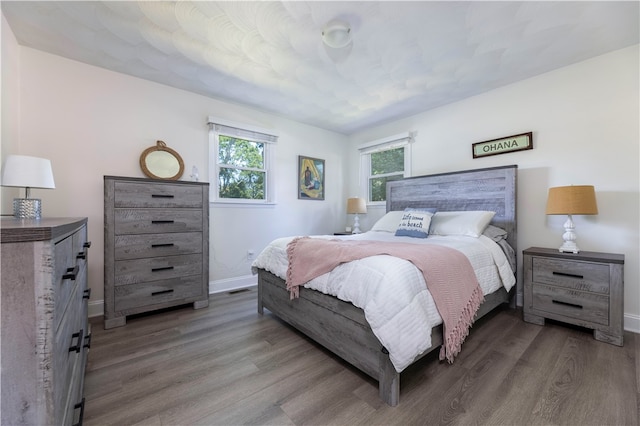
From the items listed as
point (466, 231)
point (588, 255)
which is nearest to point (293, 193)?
point (466, 231)

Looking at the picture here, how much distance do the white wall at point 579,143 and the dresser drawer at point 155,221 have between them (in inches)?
124

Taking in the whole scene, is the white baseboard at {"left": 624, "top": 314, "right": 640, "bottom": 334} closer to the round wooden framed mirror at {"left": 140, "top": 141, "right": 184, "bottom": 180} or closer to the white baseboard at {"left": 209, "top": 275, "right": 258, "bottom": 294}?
the white baseboard at {"left": 209, "top": 275, "right": 258, "bottom": 294}

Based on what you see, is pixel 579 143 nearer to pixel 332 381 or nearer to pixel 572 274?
pixel 572 274

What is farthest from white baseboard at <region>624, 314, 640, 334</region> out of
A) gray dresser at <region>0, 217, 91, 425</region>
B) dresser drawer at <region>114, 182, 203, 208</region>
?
Result: dresser drawer at <region>114, 182, 203, 208</region>

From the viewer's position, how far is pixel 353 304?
61.0 inches

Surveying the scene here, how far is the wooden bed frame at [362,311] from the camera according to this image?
147 centimetres

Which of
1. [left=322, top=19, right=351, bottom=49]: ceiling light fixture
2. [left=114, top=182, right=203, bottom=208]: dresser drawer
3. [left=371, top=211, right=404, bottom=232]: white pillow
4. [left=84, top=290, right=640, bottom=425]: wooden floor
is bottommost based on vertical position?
[left=84, top=290, right=640, bottom=425]: wooden floor

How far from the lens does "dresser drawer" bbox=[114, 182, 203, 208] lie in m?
2.32

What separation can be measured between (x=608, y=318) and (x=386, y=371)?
6.28ft

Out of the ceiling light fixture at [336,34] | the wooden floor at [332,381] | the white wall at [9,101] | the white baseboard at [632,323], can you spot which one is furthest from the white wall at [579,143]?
the white wall at [9,101]

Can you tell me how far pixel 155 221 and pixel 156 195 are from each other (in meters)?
0.24

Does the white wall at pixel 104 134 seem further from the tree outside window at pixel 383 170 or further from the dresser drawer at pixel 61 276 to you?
the dresser drawer at pixel 61 276

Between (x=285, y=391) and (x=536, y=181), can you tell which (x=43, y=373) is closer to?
(x=285, y=391)

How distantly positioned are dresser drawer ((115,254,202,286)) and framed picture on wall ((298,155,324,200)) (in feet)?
6.14
